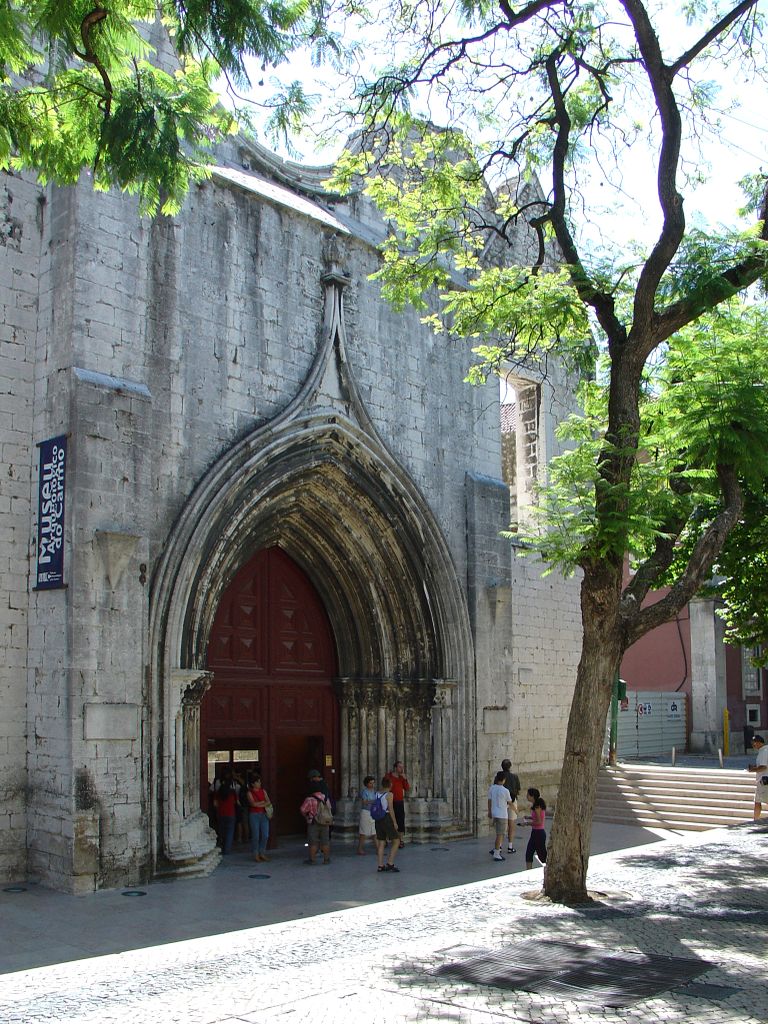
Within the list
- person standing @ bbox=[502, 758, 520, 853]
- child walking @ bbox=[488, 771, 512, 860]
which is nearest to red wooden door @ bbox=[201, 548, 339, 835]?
person standing @ bbox=[502, 758, 520, 853]

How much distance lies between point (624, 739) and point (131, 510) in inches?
597

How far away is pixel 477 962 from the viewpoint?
728cm

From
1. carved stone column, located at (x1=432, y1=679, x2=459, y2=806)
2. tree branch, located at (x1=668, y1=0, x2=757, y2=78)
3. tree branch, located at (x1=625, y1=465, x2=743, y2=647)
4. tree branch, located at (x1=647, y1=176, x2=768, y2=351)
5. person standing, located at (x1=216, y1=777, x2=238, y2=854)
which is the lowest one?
person standing, located at (x1=216, y1=777, x2=238, y2=854)

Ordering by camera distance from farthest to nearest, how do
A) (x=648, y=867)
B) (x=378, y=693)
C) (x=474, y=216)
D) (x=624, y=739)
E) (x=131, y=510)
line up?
(x=624, y=739), (x=474, y=216), (x=378, y=693), (x=648, y=867), (x=131, y=510)

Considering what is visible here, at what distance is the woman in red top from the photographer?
12.1 metres

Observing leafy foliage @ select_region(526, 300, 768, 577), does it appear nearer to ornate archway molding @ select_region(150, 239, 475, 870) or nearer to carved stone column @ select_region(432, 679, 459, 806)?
ornate archway molding @ select_region(150, 239, 475, 870)

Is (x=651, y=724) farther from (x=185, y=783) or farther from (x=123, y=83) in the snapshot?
(x=123, y=83)

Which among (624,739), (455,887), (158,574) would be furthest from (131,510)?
(624,739)

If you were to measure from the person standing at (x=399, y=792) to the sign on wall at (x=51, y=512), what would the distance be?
5067mm

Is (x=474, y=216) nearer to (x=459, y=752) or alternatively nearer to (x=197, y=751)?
(x=459, y=752)

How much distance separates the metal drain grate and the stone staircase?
8.92 metres

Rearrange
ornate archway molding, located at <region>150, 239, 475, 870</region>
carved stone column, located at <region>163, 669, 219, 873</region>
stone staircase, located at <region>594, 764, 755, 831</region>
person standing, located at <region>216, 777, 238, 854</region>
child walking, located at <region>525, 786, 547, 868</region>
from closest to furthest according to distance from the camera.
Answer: carved stone column, located at <region>163, 669, 219, 873</region> → child walking, located at <region>525, 786, 547, 868</region> → person standing, located at <region>216, 777, 238, 854</region> → ornate archway molding, located at <region>150, 239, 475, 870</region> → stone staircase, located at <region>594, 764, 755, 831</region>

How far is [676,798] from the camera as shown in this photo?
1677cm

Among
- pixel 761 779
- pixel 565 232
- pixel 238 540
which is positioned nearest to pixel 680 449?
pixel 565 232
